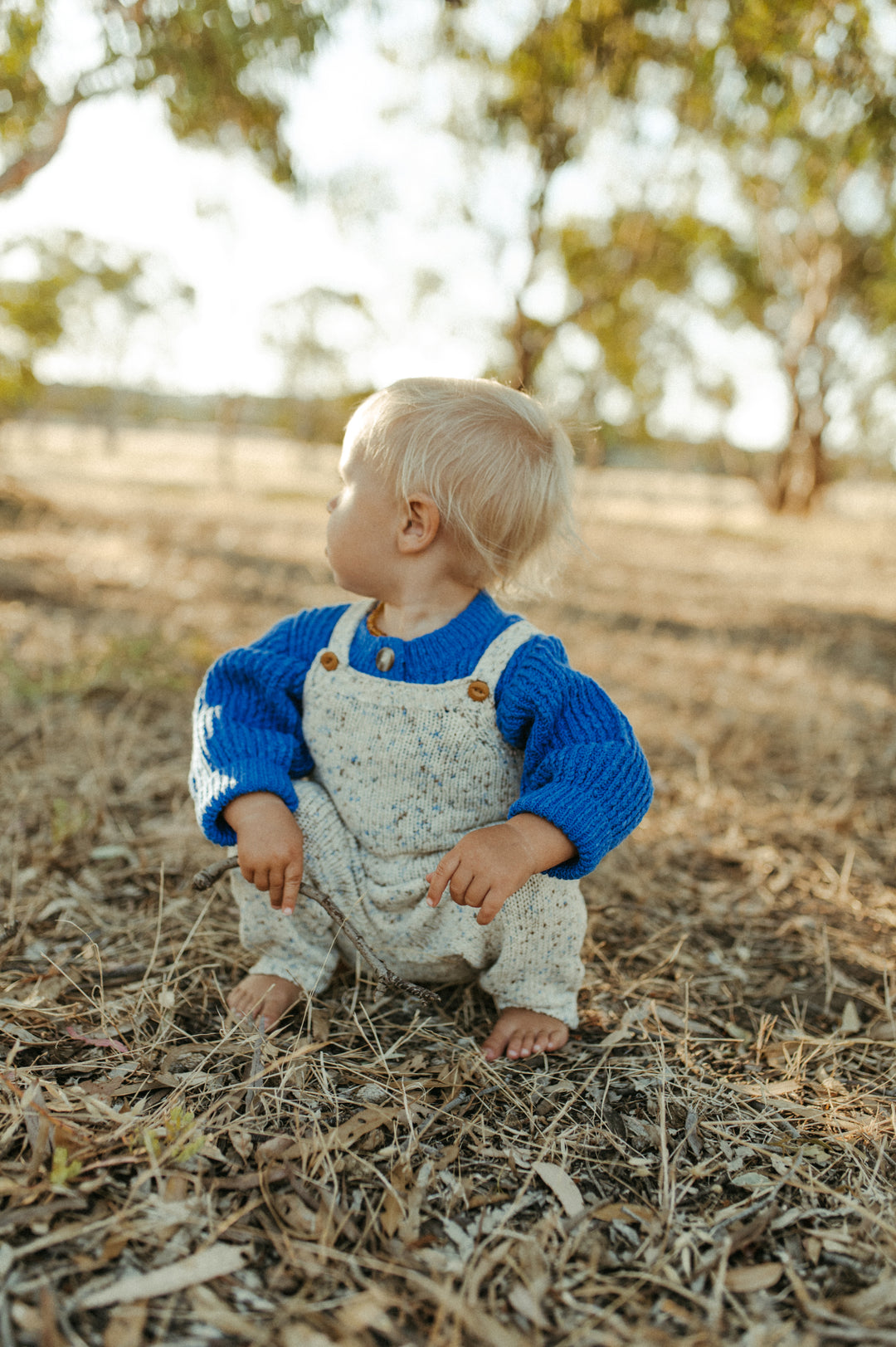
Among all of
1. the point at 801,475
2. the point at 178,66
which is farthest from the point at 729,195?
the point at 178,66

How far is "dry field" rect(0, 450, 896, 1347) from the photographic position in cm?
116

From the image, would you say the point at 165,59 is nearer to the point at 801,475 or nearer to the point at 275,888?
the point at 275,888

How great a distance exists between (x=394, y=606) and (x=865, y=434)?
2894cm

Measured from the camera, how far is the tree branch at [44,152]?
4438 mm

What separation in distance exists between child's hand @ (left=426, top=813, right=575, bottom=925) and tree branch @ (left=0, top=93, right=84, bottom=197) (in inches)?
181

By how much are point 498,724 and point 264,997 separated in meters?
0.70

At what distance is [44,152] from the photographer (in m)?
4.46

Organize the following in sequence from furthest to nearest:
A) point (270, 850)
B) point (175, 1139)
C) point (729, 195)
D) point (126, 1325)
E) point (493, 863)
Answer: point (729, 195)
point (270, 850)
point (493, 863)
point (175, 1139)
point (126, 1325)

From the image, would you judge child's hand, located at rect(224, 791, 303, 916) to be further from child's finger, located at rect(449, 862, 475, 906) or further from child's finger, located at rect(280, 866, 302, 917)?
child's finger, located at rect(449, 862, 475, 906)

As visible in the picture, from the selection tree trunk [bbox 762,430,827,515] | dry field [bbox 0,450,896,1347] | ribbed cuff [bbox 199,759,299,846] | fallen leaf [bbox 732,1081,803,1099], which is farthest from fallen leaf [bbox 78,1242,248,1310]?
tree trunk [bbox 762,430,827,515]

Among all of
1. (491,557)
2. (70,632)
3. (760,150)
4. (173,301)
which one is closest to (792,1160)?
(491,557)

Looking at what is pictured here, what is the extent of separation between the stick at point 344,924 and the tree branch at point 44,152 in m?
4.33

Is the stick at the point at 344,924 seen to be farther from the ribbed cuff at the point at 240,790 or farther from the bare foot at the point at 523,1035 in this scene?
the bare foot at the point at 523,1035

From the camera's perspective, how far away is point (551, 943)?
1736mm
